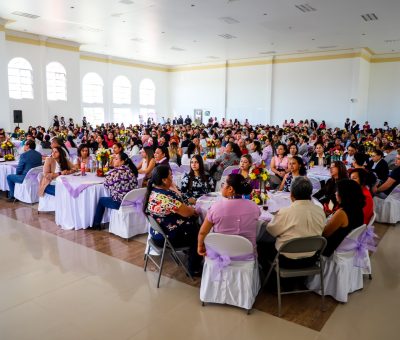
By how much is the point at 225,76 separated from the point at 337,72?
7.75m

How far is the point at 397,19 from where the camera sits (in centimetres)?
1277

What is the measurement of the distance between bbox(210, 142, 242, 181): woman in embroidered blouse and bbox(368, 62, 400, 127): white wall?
683 inches

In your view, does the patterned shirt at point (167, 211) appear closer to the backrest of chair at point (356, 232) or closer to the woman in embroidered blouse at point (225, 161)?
the backrest of chair at point (356, 232)

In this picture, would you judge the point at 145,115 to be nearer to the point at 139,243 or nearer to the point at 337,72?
→ the point at 337,72

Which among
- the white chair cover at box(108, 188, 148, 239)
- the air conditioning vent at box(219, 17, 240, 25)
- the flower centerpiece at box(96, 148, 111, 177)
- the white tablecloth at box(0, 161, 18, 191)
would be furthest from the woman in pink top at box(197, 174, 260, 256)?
the air conditioning vent at box(219, 17, 240, 25)

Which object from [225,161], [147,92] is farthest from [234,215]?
[147,92]

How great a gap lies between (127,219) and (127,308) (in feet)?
6.39

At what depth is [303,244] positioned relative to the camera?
3.27m

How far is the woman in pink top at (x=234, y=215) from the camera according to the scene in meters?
3.39

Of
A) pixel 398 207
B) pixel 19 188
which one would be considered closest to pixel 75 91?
pixel 19 188

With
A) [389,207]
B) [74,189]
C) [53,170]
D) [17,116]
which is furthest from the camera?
[17,116]

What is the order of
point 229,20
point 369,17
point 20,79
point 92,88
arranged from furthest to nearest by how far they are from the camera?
point 92,88 < point 20,79 < point 229,20 < point 369,17

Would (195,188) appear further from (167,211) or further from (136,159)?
(136,159)

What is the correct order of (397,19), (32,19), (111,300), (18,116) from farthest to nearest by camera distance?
(18,116) → (32,19) → (397,19) → (111,300)
